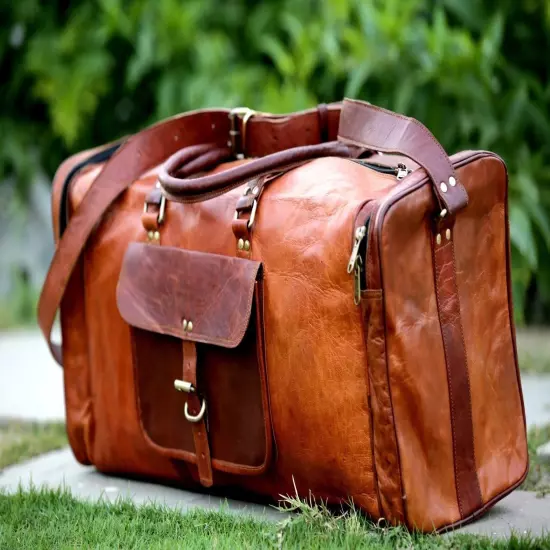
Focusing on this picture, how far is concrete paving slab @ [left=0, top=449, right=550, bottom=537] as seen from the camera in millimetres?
1948

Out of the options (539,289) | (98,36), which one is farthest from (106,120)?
(539,289)

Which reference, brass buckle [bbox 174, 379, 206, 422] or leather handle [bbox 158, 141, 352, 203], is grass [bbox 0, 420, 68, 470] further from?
leather handle [bbox 158, 141, 352, 203]

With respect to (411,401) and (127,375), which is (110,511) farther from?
(411,401)

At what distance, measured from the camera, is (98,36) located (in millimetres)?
4410

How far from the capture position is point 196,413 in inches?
82.9

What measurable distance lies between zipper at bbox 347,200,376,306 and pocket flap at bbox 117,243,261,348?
244 mm

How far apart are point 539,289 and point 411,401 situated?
7.22 ft

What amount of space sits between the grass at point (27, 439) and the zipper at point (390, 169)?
1.25m

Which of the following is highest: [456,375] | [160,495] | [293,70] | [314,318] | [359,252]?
[293,70]

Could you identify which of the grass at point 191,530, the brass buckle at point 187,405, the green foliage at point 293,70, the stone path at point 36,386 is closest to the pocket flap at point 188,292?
the brass buckle at point 187,405

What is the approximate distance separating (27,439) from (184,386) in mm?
840

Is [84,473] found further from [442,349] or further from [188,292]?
[442,349]

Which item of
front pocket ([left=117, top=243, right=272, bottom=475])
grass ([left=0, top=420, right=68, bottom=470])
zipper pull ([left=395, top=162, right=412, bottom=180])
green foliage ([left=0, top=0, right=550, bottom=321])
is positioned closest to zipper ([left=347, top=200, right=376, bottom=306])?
zipper pull ([left=395, top=162, right=412, bottom=180])

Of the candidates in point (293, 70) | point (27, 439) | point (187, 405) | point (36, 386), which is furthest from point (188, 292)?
point (293, 70)
